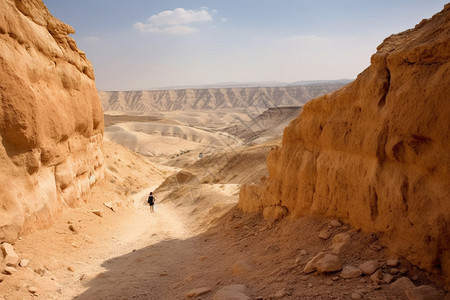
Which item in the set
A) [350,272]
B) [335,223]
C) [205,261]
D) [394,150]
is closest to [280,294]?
[350,272]

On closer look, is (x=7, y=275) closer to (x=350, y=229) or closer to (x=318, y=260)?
(x=318, y=260)

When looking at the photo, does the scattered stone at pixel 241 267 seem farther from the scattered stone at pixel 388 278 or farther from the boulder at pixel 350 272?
the scattered stone at pixel 388 278

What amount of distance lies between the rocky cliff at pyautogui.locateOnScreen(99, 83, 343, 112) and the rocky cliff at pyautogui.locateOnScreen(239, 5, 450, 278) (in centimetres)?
15217

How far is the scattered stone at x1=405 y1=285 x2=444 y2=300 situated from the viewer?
3678 mm

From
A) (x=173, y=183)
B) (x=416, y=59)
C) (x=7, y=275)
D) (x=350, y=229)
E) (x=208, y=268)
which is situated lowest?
(x=173, y=183)

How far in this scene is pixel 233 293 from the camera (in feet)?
16.9

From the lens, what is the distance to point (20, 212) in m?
7.46

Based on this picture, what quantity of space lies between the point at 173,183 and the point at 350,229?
2043 cm

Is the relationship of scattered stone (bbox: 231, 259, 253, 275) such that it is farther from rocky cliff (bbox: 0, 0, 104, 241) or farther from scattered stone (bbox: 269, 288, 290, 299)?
rocky cliff (bbox: 0, 0, 104, 241)

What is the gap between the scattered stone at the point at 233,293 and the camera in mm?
4968

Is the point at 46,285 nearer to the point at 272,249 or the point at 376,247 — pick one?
the point at 272,249

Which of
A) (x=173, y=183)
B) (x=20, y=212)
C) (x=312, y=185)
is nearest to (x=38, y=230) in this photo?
Result: (x=20, y=212)

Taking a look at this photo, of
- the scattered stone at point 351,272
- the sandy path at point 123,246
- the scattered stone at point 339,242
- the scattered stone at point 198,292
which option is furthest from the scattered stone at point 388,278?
the sandy path at point 123,246

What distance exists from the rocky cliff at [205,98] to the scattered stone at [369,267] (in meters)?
155
